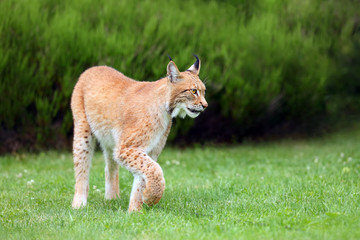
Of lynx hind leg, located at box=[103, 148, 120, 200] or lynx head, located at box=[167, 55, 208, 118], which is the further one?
lynx hind leg, located at box=[103, 148, 120, 200]

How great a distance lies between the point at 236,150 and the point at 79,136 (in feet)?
19.0

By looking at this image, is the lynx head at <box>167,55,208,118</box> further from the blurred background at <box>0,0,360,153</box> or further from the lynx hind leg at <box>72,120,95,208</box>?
the blurred background at <box>0,0,360,153</box>

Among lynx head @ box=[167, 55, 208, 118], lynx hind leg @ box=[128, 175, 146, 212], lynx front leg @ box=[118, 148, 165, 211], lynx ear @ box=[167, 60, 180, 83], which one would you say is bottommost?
lynx hind leg @ box=[128, 175, 146, 212]

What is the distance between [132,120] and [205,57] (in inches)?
234

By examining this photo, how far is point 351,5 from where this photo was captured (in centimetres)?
1339

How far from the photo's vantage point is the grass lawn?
4746mm

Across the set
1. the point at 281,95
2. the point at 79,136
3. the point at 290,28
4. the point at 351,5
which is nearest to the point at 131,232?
the point at 79,136

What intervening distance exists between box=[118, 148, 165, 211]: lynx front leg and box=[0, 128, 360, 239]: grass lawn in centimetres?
16

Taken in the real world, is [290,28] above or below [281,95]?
above

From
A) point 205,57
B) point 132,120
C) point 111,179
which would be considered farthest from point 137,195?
point 205,57

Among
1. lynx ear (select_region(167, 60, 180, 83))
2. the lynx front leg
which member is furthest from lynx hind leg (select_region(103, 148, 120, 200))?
lynx ear (select_region(167, 60, 180, 83))

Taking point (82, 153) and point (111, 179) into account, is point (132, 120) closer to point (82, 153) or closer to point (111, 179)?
point (82, 153)

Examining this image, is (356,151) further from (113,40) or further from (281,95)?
(113,40)

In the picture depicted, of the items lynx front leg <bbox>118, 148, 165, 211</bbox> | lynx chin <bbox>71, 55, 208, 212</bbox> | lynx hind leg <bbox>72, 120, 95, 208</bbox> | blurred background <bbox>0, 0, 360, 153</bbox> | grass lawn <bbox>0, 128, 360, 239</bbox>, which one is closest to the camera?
grass lawn <bbox>0, 128, 360, 239</bbox>
